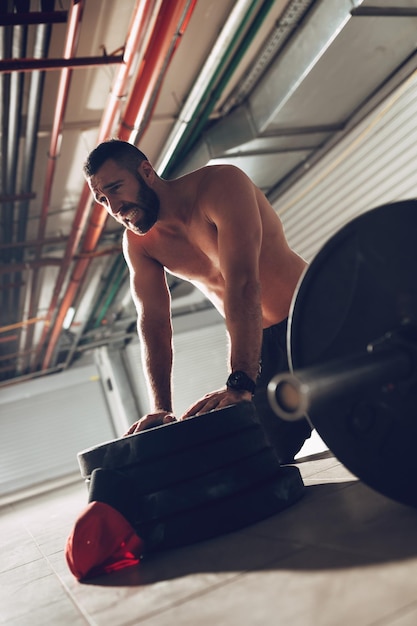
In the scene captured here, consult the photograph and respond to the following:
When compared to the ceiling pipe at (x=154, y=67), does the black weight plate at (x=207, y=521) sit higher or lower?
lower

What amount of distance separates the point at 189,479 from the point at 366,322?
79 centimetres

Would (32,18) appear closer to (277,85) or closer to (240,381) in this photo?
(277,85)

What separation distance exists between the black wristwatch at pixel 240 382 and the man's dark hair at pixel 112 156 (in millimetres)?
1069

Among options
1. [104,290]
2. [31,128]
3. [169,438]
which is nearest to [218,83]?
[31,128]

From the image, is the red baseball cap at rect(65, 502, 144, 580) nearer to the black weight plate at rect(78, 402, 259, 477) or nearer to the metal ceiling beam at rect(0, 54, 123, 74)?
the black weight plate at rect(78, 402, 259, 477)

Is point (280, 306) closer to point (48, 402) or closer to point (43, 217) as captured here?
point (43, 217)

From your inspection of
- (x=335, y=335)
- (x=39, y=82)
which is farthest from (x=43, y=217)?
(x=335, y=335)

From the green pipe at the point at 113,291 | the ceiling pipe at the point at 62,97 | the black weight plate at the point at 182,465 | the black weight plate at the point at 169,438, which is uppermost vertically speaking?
the ceiling pipe at the point at 62,97

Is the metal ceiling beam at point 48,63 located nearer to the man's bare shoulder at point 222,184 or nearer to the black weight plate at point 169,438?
the man's bare shoulder at point 222,184

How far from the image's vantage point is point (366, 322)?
4.34ft

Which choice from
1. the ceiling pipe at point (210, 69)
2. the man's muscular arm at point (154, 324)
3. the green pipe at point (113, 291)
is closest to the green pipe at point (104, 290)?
the green pipe at point (113, 291)

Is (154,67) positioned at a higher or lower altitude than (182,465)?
higher

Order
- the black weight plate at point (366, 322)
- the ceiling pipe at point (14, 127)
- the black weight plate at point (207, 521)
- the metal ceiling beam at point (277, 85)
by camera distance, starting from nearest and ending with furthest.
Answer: the black weight plate at point (366, 322)
the black weight plate at point (207, 521)
the ceiling pipe at point (14, 127)
the metal ceiling beam at point (277, 85)

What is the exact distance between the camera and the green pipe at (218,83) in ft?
12.4
